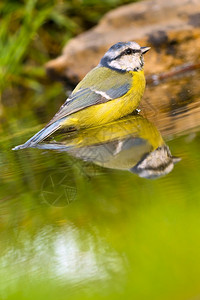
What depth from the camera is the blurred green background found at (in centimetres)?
77

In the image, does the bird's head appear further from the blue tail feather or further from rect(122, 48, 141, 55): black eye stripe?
the blue tail feather

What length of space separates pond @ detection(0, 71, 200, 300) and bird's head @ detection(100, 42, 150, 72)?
0.99 m

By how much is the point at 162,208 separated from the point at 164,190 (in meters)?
0.11

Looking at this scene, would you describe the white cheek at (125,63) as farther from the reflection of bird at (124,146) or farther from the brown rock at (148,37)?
the brown rock at (148,37)

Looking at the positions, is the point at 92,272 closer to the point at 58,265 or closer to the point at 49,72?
the point at 58,265

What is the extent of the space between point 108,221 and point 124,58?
6.34ft

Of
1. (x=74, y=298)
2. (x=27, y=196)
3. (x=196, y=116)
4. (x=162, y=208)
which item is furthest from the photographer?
(x=196, y=116)

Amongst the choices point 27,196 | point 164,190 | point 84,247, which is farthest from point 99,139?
point 84,247

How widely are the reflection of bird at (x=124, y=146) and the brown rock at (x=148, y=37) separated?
2.12 meters

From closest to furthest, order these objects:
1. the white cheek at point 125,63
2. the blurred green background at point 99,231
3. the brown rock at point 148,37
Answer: the blurred green background at point 99,231 < the white cheek at point 125,63 < the brown rock at point 148,37

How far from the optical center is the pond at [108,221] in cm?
77

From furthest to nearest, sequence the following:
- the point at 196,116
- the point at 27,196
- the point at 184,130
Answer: the point at 196,116 < the point at 184,130 < the point at 27,196

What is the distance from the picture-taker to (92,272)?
823 mm

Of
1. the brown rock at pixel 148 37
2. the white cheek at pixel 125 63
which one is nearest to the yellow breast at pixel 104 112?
the white cheek at pixel 125 63
